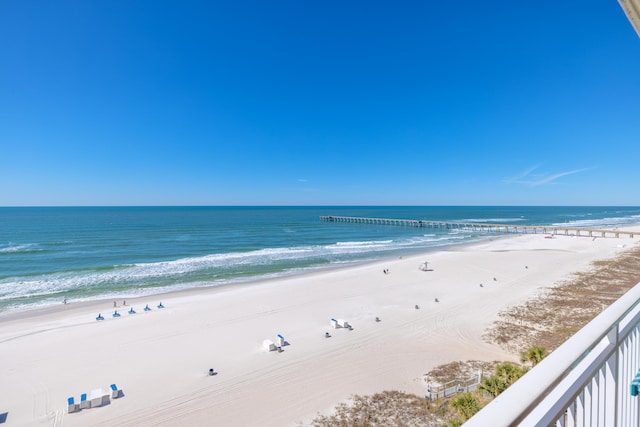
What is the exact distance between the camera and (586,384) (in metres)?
1.52

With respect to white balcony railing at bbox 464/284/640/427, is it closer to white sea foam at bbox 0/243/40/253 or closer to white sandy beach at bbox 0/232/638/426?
Result: white sandy beach at bbox 0/232/638/426

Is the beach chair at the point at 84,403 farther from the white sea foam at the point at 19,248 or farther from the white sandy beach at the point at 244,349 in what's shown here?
the white sea foam at the point at 19,248

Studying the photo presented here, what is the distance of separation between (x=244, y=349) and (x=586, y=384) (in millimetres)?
12400

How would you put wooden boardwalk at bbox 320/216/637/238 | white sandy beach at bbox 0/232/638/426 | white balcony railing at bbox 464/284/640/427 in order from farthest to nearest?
wooden boardwalk at bbox 320/216/637/238 → white sandy beach at bbox 0/232/638/426 → white balcony railing at bbox 464/284/640/427

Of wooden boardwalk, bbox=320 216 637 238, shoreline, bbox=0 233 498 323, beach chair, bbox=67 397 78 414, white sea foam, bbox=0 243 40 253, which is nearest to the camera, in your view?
beach chair, bbox=67 397 78 414

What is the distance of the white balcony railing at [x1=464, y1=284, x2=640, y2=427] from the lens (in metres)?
1.05

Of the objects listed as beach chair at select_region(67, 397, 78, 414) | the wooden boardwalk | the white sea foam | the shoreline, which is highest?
the wooden boardwalk

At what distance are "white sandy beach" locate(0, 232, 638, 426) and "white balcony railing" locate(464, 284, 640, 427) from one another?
8.10m

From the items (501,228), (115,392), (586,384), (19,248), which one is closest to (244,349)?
(115,392)

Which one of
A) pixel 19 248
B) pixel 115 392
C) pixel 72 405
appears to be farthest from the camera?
pixel 19 248

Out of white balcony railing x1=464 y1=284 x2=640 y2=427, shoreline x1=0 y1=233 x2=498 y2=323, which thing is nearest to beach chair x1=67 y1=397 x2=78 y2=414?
shoreline x1=0 y1=233 x2=498 y2=323

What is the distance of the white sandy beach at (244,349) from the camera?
9.05 m

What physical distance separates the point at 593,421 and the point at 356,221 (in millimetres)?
87345

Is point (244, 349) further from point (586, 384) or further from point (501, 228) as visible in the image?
point (501, 228)
